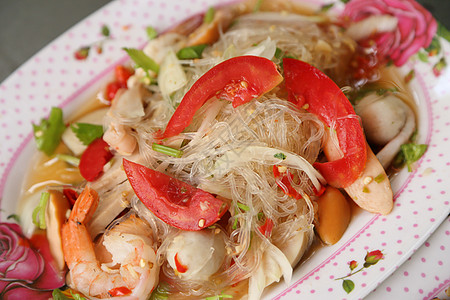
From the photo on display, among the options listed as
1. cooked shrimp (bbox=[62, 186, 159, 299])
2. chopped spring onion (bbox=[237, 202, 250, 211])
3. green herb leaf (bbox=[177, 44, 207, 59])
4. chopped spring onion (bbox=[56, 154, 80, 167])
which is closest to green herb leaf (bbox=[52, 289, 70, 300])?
cooked shrimp (bbox=[62, 186, 159, 299])

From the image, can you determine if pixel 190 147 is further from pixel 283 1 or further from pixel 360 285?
pixel 283 1

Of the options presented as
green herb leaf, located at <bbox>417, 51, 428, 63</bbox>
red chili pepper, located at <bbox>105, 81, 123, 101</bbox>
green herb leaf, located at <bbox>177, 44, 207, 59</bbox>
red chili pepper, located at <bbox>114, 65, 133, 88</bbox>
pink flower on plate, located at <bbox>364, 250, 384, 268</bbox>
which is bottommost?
pink flower on plate, located at <bbox>364, 250, 384, 268</bbox>

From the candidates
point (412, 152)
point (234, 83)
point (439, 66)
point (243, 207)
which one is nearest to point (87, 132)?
point (234, 83)

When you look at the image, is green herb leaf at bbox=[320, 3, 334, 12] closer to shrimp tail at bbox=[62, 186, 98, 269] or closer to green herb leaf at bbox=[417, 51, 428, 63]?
green herb leaf at bbox=[417, 51, 428, 63]

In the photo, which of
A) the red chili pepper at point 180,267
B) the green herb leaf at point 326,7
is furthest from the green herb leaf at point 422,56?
the red chili pepper at point 180,267

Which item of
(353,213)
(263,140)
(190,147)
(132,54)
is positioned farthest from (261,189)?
(132,54)
